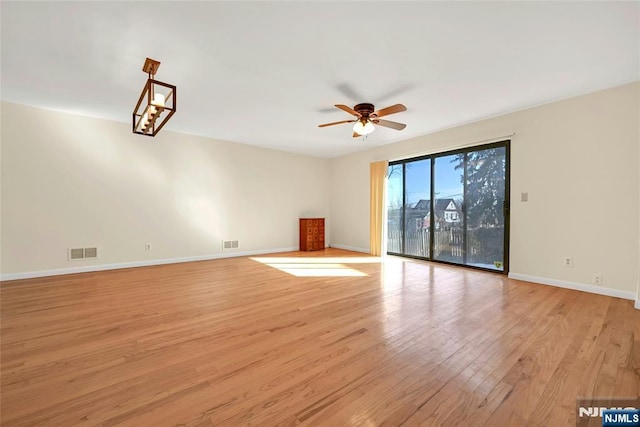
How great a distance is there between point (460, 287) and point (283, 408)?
9.76 feet

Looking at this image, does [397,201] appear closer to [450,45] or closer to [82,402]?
[450,45]

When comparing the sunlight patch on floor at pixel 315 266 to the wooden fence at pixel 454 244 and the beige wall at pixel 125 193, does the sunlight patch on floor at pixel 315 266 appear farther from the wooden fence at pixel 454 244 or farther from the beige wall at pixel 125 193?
the beige wall at pixel 125 193

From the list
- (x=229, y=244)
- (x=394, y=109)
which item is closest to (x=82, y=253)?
(x=229, y=244)

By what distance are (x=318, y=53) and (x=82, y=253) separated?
15.7 feet

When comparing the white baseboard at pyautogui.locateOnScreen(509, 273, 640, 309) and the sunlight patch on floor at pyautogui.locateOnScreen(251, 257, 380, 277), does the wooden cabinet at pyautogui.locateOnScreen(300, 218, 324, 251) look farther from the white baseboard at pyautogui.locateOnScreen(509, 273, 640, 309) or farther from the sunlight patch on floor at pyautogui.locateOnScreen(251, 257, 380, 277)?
the white baseboard at pyautogui.locateOnScreen(509, 273, 640, 309)

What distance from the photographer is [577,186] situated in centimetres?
338

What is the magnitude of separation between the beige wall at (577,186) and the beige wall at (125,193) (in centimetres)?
471

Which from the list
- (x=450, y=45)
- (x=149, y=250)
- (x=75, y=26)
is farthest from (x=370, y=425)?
(x=149, y=250)

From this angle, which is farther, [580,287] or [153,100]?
[580,287]

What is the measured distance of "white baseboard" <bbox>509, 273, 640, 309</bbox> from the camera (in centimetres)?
303

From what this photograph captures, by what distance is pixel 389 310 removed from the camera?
2680 millimetres

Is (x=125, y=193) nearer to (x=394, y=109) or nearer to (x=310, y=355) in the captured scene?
(x=310, y=355)

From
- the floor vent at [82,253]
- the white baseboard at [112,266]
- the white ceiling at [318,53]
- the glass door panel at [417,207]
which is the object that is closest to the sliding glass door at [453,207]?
the glass door panel at [417,207]

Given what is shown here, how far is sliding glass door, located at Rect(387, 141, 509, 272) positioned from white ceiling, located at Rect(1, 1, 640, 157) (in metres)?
0.99
